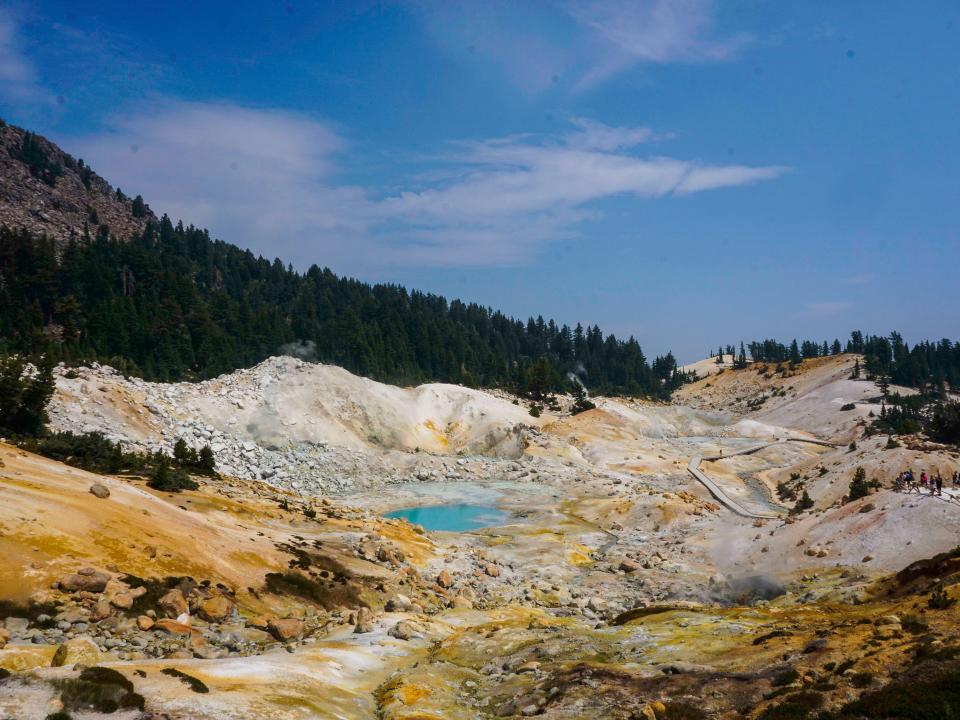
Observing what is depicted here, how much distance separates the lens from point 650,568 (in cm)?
4853

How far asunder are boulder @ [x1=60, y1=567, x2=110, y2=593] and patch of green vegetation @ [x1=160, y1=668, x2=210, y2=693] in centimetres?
732

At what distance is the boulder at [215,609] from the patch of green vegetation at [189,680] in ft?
27.7

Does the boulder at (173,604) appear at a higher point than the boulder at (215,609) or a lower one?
higher

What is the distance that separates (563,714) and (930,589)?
1597cm

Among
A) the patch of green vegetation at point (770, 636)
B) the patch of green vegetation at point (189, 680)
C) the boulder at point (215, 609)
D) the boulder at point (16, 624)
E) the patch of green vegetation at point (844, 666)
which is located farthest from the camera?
the boulder at point (215, 609)

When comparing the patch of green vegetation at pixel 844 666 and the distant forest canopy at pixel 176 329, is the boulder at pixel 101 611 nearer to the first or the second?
the patch of green vegetation at pixel 844 666

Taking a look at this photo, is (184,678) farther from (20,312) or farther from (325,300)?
(325,300)

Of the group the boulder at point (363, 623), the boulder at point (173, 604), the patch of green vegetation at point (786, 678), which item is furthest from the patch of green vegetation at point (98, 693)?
the patch of green vegetation at point (786, 678)

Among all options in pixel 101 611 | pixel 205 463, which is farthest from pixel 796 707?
pixel 205 463

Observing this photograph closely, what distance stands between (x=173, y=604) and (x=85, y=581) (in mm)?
3341

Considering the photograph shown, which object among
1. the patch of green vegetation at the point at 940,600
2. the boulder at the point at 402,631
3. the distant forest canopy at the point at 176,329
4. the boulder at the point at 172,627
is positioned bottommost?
the boulder at the point at 402,631

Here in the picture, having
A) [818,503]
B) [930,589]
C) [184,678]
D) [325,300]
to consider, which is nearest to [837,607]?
[930,589]

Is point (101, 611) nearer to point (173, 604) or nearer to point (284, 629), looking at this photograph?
point (173, 604)

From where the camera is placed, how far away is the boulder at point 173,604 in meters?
24.9
